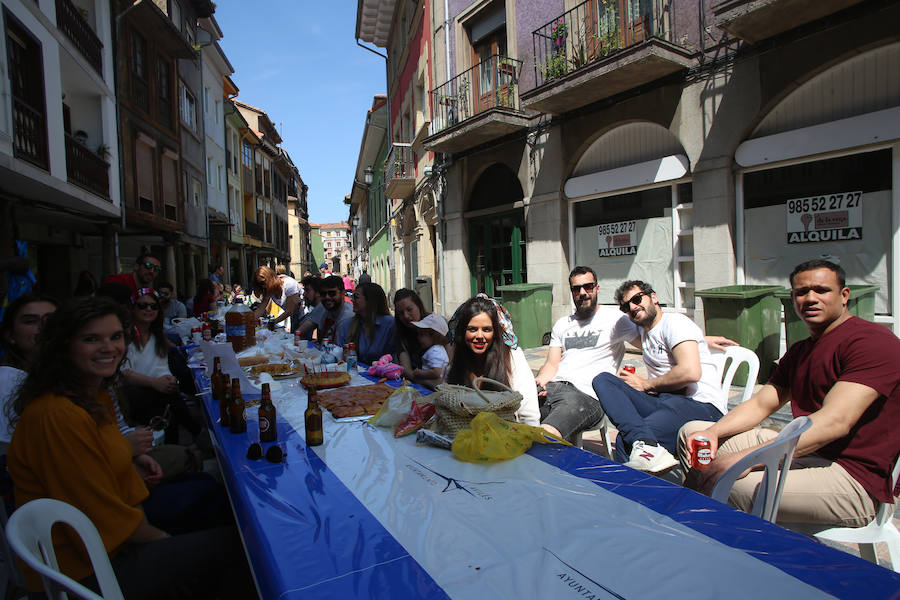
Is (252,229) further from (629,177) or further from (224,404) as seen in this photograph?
(224,404)

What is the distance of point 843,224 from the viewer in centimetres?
607

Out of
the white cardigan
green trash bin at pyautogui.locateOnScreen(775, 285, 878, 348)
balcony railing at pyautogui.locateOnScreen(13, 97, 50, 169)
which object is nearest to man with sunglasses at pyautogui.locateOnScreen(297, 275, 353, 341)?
the white cardigan

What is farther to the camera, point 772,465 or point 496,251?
point 496,251

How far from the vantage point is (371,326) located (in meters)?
4.80

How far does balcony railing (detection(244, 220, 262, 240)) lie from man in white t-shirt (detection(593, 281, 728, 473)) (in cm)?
2824

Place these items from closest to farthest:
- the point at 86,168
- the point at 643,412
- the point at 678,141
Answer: the point at 643,412 < the point at 678,141 < the point at 86,168

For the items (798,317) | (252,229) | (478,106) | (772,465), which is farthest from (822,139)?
(252,229)

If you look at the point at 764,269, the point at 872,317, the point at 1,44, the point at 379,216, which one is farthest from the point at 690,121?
the point at 379,216

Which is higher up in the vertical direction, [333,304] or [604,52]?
[604,52]

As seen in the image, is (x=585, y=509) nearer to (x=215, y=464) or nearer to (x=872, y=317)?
(x=215, y=464)

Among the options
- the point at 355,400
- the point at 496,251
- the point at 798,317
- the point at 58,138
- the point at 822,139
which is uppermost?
the point at 58,138

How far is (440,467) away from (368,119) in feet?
79.4

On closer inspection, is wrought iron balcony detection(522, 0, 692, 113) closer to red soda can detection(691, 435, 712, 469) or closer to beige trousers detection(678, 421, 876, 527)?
red soda can detection(691, 435, 712, 469)

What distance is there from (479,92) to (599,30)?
3.71 meters
